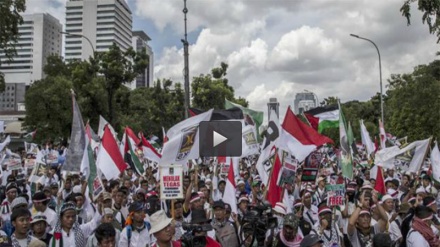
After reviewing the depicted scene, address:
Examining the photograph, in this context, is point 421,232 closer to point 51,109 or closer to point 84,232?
point 84,232

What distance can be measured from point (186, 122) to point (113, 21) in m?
168

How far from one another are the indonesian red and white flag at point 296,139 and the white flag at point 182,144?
1364 millimetres

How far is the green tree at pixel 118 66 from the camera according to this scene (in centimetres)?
3017

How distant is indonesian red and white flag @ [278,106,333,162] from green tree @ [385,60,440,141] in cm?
2651

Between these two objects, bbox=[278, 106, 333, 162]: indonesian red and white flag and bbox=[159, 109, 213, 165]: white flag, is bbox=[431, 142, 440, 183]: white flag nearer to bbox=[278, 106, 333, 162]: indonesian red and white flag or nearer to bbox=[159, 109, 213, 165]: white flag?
bbox=[278, 106, 333, 162]: indonesian red and white flag

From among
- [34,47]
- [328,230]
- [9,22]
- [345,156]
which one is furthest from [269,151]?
[34,47]

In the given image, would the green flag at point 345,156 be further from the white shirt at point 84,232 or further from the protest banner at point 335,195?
the white shirt at point 84,232

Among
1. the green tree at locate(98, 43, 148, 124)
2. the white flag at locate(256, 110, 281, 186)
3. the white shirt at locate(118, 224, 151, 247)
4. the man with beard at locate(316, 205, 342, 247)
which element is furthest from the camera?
the green tree at locate(98, 43, 148, 124)

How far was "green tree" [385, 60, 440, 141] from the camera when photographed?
3322 centimetres

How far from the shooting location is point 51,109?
33.9m

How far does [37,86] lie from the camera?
3488 cm

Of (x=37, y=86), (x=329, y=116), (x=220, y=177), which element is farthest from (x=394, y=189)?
(x=37, y=86)

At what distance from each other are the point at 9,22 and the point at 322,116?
1289 centimetres
